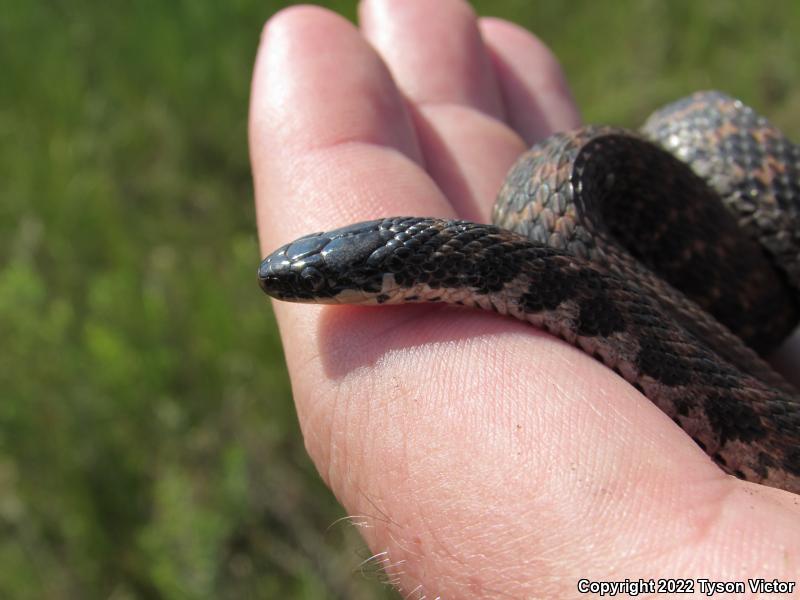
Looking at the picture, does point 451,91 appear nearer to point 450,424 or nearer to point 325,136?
point 325,136

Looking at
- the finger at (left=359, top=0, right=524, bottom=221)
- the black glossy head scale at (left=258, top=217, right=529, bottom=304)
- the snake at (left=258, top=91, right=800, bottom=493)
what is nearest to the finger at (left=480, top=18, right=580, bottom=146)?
the finger at (left=359, top=0, right=524, bottom=221)

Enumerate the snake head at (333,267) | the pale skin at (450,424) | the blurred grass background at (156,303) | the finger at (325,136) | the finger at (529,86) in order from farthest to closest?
the finger at (529,86), the blurred grass background at (156,303), the finger at (325,136), the snake head at (333,267), the pale skin at (450,424)

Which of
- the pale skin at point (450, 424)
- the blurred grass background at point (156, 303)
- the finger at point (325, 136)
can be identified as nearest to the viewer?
the pale skin at point (450, 424)

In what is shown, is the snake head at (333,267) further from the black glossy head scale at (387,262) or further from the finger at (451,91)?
the finger at (451,91)

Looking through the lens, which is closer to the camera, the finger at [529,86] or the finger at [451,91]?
the finger at [451,91]

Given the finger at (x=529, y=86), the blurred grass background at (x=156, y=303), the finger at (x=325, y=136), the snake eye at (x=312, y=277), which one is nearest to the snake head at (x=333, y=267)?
the snake eye at (x=312, y=277)

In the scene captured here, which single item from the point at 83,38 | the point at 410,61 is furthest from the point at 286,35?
the point at 83,38

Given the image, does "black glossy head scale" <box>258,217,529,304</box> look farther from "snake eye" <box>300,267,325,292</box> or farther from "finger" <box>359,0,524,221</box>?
"finger" <box>359,0,524,221</box>
